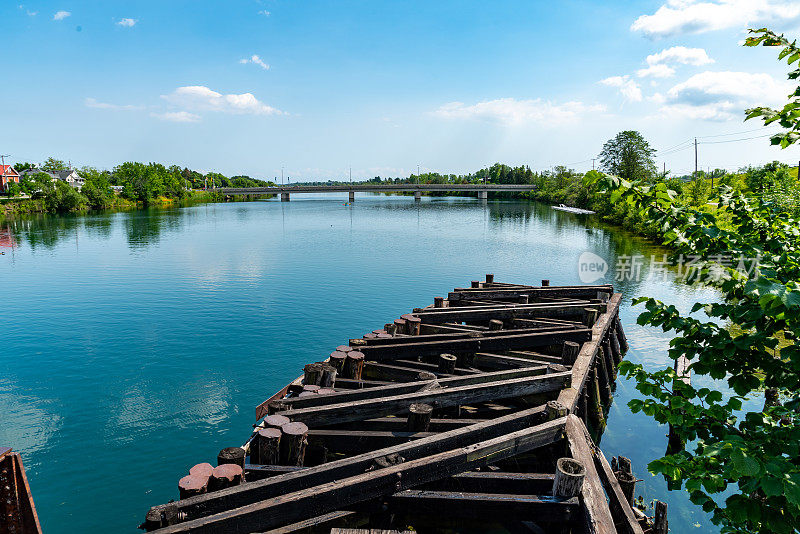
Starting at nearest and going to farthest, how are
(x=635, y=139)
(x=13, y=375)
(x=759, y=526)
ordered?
(x=759, y=526)
(x=13, y=375)
(x=635, y=139)

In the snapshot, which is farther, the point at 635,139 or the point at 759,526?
the point at 635,139

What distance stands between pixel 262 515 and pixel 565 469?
364cm

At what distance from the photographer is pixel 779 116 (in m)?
3.98

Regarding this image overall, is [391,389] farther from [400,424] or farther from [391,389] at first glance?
[400,424]

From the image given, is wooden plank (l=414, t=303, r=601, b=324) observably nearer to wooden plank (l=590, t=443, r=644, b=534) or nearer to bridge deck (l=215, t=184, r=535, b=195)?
wooden plank (l=590, t=443, r=644, b=534)

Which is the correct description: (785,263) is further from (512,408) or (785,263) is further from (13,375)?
(13,375)

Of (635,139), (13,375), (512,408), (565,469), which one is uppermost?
(635,139)

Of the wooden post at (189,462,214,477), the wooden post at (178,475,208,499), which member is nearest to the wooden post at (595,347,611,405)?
the wooden post at (189,462,214,477)

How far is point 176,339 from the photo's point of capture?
2017 cm

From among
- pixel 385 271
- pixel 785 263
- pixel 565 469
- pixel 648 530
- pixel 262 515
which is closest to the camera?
pixel 785 263

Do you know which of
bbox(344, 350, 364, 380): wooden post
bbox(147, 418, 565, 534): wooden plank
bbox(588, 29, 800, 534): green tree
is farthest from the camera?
bbox(344, 350, 364, 380): wooden post

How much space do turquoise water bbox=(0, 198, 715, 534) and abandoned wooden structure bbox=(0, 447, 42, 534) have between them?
9.35 feet

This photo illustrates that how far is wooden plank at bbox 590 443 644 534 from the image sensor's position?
20.1 feet

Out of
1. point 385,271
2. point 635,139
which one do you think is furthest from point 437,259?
point 635,139
